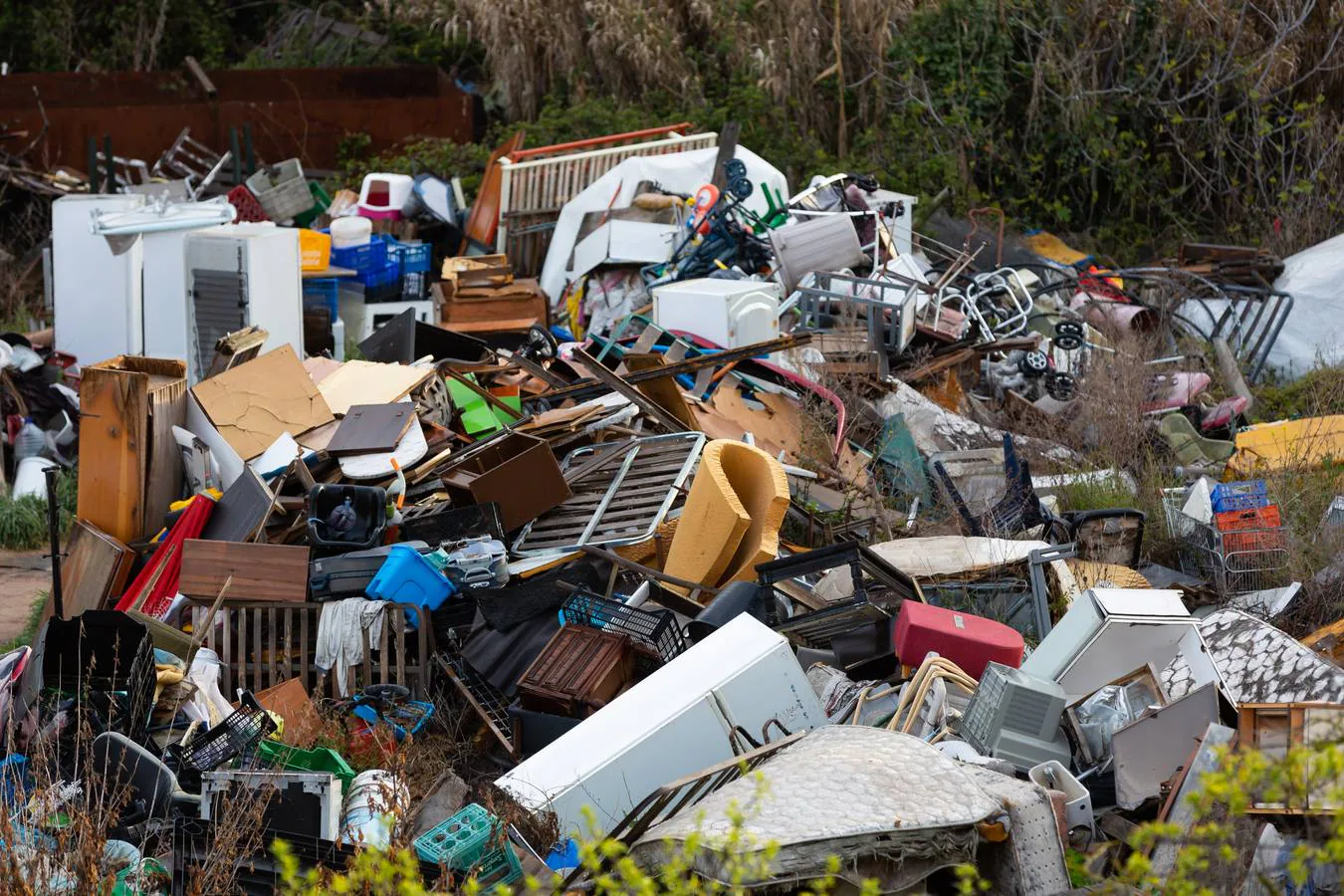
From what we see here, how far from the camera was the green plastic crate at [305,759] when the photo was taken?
5164mm

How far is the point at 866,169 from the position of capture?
15.4 m

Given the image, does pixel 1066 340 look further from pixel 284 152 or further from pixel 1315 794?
pixel 284 152

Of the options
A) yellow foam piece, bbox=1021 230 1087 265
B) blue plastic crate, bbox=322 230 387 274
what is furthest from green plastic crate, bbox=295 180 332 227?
yellow foam piece, bbox=1021 230 1087 265

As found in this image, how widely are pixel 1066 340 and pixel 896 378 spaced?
202 cm

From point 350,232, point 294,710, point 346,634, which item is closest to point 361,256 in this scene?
point 350,232

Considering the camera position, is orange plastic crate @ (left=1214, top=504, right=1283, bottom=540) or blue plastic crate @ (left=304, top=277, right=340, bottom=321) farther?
blue plastic crate @ (left=304, top=277, right=340, bottom=321)

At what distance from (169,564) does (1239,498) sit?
6032 mm

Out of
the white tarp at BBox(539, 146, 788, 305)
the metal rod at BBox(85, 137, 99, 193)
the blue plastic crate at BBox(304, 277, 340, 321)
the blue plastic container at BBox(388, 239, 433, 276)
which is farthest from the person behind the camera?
the metal rod at BBox(85, 137, 99, 193)

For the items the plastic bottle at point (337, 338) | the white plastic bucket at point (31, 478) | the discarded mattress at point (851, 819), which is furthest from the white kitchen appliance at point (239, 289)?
the discarded mattress at point (851, 819)

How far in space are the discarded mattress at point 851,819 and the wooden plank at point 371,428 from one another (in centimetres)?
422

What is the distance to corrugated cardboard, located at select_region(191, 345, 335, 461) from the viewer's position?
812 centimetres

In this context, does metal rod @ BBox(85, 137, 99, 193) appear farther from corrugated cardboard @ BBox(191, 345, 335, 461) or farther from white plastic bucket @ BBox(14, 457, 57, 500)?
corrugated cardboard @ BBox(191, 345, 335, 461)

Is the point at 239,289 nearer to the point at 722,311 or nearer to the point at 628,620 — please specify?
the point at 722,311

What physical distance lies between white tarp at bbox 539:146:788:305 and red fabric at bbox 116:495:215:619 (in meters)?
6.06
